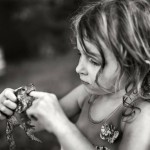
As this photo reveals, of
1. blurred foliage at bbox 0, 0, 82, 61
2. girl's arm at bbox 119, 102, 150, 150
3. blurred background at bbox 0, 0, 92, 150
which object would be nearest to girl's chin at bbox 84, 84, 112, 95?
girl's arm at bbox 119, 102, 150, 150

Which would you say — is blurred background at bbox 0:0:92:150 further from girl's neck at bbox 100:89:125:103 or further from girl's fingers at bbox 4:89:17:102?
girl's fingers at bbox 4:89:17:102

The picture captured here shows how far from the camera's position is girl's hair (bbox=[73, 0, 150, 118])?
2180 millimetres

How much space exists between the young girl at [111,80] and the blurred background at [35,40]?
17.2 ft

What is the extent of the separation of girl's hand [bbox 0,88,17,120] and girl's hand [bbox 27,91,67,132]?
0.13m

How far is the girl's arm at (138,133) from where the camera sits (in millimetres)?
2088

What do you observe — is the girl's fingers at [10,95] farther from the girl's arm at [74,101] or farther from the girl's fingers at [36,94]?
the girl's arm at [74,101]

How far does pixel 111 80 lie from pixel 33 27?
704cm

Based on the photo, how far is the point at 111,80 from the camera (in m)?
2.27

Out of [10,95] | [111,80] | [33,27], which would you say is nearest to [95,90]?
[111,80]

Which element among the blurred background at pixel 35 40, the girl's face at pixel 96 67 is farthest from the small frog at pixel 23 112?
the blurred background at pixel 35 40

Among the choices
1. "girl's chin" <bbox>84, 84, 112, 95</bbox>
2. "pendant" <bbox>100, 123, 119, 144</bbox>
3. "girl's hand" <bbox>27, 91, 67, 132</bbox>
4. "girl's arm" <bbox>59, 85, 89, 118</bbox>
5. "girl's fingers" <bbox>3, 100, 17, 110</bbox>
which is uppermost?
"girl's fingers" <bbox>3, 100, 17, 110</bbox>

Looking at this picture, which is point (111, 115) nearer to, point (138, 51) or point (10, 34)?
point (138, 51)

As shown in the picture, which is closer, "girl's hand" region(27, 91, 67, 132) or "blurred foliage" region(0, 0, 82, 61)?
"girl's hand" region(27, 91, 67, 132)

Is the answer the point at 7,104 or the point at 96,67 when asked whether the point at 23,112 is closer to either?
the point at 7,104
